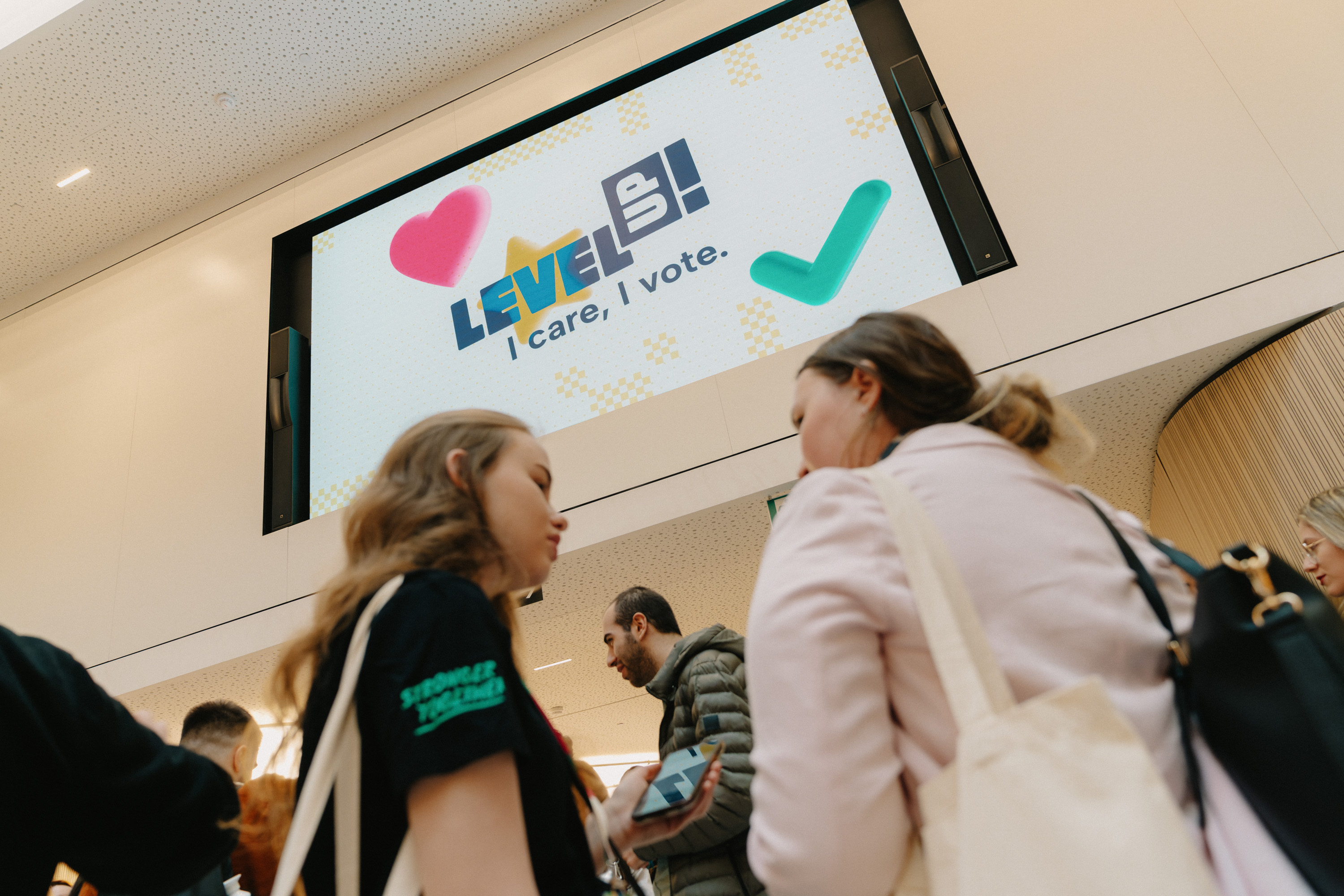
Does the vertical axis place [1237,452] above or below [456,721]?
above

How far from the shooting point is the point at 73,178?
15.9ft

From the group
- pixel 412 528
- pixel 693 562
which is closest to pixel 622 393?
pixel 693 562

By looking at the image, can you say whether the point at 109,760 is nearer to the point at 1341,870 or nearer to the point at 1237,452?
the point at 1341,870

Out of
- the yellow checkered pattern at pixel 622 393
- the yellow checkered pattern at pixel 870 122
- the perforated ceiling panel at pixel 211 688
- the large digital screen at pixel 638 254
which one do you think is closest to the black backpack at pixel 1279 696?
the large digital screen at pixel 638 254

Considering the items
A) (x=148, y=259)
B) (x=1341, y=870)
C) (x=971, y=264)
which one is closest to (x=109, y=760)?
(x=1341, y=870)

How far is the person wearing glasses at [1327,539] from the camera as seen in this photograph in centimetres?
231

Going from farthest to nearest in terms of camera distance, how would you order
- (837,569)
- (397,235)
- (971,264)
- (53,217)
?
1. (53,217)
2. (397,235)
3. (971,264)
4. (837,569)

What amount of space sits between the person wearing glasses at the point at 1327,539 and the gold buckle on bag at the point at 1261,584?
2.11m

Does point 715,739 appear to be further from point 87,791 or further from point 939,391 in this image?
point 87,791

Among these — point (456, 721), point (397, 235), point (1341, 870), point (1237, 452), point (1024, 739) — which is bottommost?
point (1341, 870)

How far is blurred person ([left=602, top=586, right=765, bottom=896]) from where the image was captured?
6.86 feet

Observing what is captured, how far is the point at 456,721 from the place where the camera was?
29.3 inches

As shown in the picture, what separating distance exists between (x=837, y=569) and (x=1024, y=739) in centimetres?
20

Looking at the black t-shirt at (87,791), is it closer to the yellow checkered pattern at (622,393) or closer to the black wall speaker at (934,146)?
the yellow checkered pattern at (622,393)
